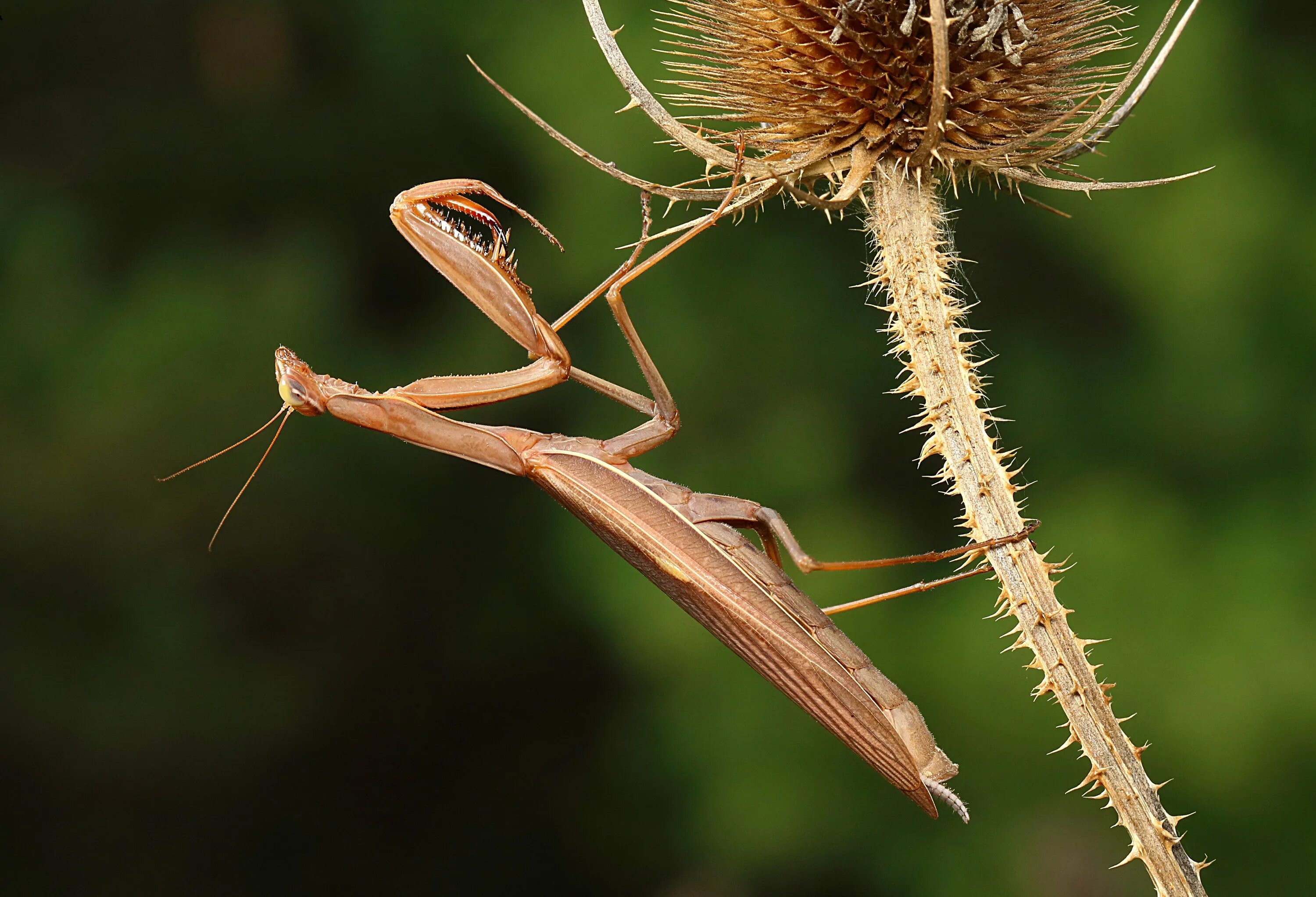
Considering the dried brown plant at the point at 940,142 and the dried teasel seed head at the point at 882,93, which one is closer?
the dried brown plant at the point at 940,142

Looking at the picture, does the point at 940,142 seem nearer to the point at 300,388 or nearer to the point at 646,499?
the point at 646,499

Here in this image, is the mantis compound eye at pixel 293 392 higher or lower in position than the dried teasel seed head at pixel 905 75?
lower

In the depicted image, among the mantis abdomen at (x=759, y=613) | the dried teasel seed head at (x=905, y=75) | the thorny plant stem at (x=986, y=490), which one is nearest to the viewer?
the thorny plant stem at (x=986, y=490)

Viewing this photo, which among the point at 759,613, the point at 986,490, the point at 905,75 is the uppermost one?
the point at 905,75

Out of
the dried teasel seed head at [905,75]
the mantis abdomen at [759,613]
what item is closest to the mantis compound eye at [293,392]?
the mantis abdomen at [759,613]

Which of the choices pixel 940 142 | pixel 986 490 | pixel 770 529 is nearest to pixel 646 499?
pixel 770 529

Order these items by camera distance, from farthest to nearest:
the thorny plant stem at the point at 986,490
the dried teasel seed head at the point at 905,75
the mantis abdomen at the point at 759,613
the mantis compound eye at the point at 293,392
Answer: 1. the mantis compound eye at the point at 293,392
2. the dried teasel seed head at the point at 905,75
3. the mantis abdomen at the point at 759,613
4. the thorny plant stem at the point at 986,490

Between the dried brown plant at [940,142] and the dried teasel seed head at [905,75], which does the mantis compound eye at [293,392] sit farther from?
the dried teasel seed head at [905,75]

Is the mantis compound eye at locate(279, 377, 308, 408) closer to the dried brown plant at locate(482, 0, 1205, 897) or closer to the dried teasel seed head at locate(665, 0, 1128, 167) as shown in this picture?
the dried brown plant at locate(482, 0, 1205, 897)

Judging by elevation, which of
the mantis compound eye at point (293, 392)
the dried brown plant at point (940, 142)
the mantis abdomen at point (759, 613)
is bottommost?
the mantis abdomen at point (759, 613)
